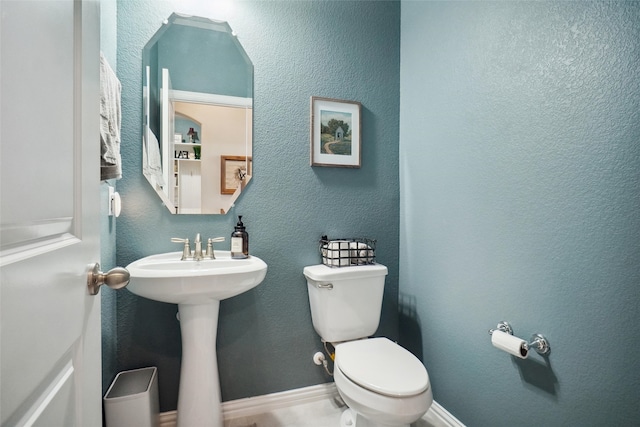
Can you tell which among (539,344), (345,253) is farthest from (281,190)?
(539,344)

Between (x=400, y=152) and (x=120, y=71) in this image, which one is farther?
(x=400, y=152)

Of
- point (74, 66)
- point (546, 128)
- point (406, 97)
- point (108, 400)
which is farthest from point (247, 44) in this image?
point (108, 400)

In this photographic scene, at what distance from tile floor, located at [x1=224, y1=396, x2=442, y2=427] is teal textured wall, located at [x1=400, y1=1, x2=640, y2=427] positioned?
503 millimetres

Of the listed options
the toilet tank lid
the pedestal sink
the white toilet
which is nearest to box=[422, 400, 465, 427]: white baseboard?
the white toilet

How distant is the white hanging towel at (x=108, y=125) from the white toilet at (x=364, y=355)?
38.6 inches

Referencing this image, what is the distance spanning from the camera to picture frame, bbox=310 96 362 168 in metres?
1.72

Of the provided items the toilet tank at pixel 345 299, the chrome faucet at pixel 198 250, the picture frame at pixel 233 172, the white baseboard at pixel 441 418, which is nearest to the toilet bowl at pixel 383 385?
the toilet tank at pixel 345 299

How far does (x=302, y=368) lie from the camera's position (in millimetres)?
1712

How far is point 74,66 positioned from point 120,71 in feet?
3.57

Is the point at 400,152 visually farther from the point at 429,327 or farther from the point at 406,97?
the point at 429,327

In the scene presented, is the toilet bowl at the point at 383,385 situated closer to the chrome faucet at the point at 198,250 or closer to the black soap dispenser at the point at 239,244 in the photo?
the black soap dispenser at the point at 239,244

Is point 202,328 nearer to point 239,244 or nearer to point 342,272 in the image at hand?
point 239,244

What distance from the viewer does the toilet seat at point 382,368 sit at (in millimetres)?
1088

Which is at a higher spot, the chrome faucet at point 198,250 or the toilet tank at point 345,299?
the chrome faucet at point 198,250
